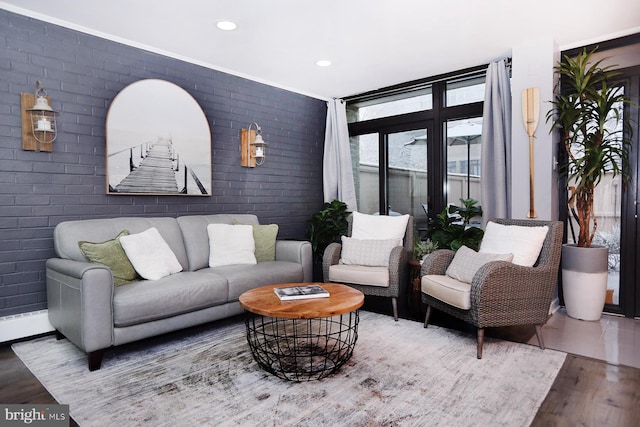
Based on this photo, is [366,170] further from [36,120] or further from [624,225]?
[36,120]

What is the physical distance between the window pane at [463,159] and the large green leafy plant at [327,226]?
4.24 feet

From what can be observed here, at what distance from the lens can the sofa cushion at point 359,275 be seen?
3383 mm

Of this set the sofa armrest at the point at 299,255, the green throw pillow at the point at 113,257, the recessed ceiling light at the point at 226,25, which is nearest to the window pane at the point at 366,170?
the sofa armrest at the point at 299,255

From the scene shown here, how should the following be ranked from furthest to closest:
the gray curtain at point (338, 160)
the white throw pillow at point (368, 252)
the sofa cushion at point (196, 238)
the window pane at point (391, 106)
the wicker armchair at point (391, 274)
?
the gray curtain at point (338, 160), the window pane at point (391, 106), the white throw pillow at point (368, 252), the sofa cushion at point (196, 238), the wicker armchair at point (391, 274)

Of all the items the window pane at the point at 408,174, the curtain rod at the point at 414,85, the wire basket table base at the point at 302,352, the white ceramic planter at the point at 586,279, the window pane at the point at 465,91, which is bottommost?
the wire basket table base at the point at 302,352

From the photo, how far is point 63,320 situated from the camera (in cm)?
266

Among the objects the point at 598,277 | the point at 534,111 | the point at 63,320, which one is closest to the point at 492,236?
the point at 598,277

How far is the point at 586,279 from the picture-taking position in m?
3.35

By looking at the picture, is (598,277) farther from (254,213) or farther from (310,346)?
(254,213)

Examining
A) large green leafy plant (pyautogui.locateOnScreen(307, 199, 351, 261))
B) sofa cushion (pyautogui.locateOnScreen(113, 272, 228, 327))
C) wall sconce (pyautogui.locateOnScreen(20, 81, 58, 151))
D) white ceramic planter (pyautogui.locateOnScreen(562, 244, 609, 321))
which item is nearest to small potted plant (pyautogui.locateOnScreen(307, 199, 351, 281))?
large green leafy plant (pyautogui.locateOnScreen(307, 199, 351, 261))

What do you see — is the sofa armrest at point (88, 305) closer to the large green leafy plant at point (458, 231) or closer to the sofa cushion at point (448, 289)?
the sofa cushion at point (448, 289)

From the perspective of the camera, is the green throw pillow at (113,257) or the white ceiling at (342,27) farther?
the white ceiling at (342,27)

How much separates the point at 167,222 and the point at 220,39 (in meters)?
1.66

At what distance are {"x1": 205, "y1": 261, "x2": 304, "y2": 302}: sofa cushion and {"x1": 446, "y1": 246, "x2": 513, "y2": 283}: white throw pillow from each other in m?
1.35
